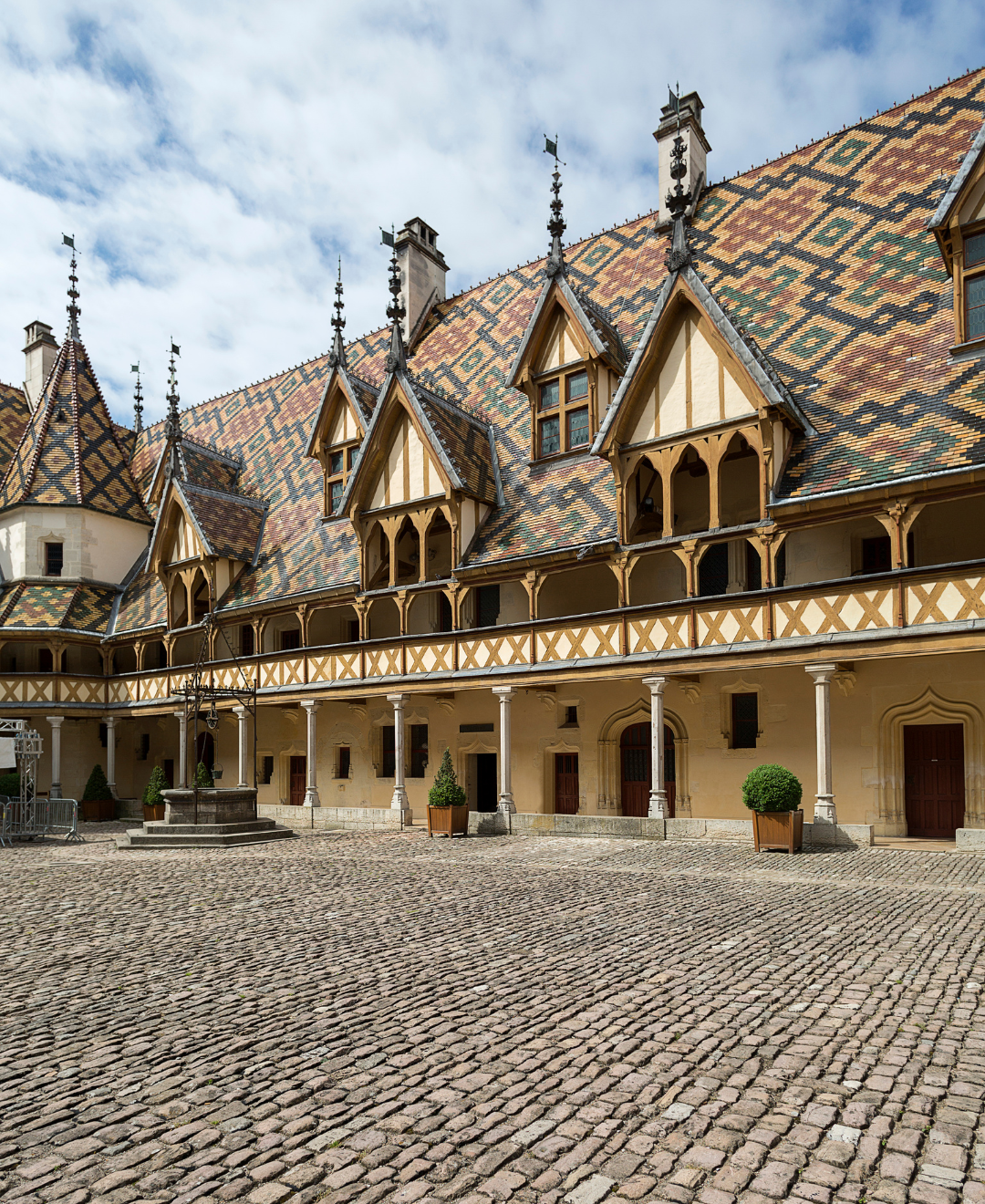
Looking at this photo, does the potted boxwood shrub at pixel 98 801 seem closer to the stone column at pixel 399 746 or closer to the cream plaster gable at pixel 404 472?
the stone column at pixel 399 746

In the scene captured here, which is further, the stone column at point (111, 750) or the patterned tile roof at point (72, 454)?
the patterned tile roof at point (72, 454)

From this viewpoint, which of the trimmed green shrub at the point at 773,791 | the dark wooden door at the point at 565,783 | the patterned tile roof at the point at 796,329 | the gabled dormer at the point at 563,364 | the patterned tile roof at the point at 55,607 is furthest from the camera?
the patterned tile roof at the point at 55,607

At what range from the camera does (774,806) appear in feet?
45.7

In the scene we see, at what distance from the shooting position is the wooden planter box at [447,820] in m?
17.9

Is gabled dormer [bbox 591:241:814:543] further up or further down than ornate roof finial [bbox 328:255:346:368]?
further down

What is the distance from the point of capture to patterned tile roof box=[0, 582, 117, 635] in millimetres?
29828

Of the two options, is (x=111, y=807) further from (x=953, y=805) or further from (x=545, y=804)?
(x=953, y=805)

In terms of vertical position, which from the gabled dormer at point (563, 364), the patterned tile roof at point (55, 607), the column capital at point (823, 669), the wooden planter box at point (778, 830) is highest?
the gabled dormer at point (563, 364)

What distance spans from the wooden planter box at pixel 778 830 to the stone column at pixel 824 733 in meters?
0.96

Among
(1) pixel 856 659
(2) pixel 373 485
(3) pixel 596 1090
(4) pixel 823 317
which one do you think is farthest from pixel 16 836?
(4) pixel 823 317

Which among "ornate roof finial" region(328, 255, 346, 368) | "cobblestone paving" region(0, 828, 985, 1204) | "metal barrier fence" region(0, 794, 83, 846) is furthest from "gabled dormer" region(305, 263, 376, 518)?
"cobblestone paving" region(0, 828, 985, 1204)

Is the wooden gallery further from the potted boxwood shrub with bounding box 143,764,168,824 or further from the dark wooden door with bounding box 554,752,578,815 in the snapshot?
the potted boxwood shrub with bounding box 143,764,168,824

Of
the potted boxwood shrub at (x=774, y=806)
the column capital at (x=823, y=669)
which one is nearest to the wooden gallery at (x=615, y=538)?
the column capital at (x=823, y=669)

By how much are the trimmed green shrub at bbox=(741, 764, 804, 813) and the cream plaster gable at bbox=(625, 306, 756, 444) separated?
22.4ft
